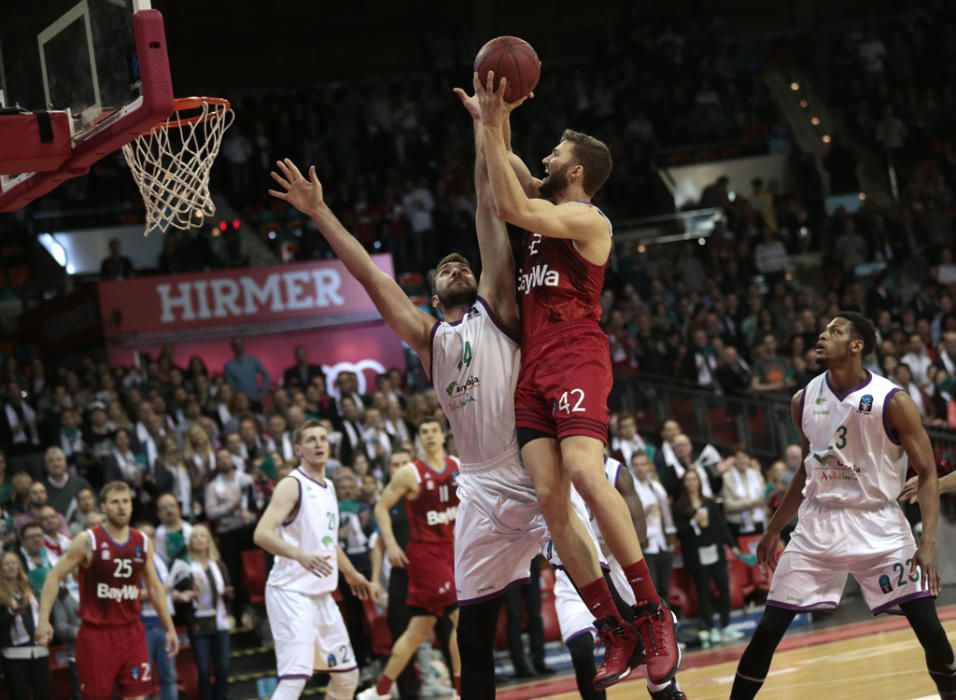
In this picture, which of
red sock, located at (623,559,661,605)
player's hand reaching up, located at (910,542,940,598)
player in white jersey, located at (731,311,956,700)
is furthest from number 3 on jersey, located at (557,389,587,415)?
player's hand reaching up, located at (910,542,940,598)

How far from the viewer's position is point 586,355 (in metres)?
5.19

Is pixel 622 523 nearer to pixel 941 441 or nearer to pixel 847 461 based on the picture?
pixel 847 461

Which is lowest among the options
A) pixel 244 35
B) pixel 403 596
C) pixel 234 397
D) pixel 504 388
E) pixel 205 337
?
pixel 403 596

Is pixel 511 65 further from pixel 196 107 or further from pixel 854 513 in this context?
pixel 854 513

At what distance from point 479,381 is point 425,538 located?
5052mm

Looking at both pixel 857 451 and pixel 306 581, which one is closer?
pixel 857 451

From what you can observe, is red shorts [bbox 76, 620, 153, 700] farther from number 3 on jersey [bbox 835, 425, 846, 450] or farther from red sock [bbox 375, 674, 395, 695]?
Result: number 3 on jersey [bbox 835, 425, 846, 450]

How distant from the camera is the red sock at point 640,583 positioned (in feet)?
16.8

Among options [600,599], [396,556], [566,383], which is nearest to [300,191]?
[566,383]

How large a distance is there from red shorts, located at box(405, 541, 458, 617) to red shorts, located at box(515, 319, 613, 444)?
4.88 meters

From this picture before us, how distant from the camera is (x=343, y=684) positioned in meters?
8.69

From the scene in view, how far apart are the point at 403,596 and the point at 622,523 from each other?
5919 millimetres

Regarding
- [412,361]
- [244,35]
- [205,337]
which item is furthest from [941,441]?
[244,35]

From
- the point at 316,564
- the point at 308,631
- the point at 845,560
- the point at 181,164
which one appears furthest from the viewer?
the point at 308,631
